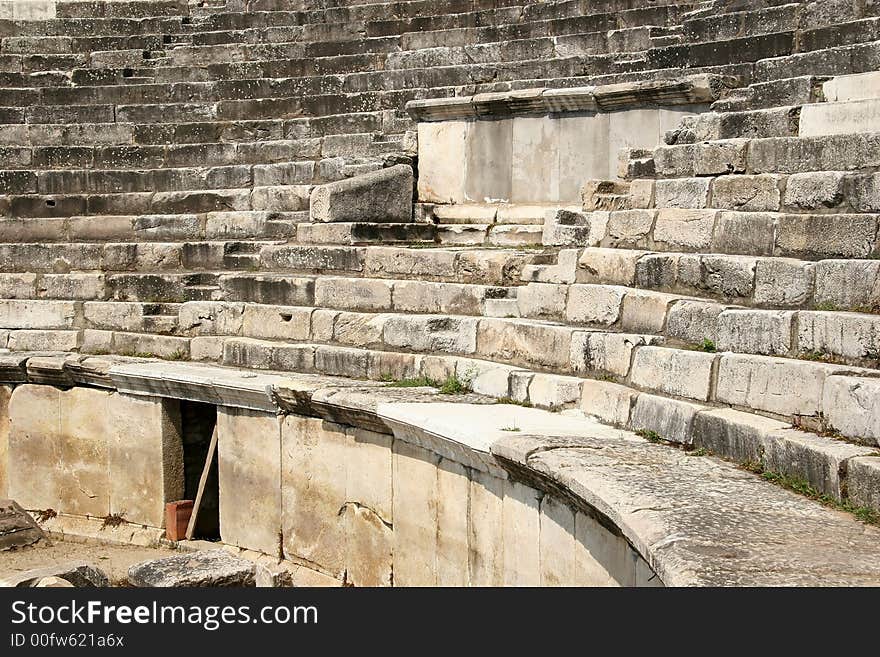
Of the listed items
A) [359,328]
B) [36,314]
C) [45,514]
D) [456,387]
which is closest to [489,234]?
[359,328]

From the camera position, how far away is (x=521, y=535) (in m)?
7.46

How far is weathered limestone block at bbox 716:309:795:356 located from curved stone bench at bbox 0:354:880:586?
69 centimetres

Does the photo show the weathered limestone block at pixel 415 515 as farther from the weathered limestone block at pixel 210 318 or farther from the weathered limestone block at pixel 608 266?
the weathered limestone block at pixel 210 318

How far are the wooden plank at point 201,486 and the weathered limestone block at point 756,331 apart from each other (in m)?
5.74

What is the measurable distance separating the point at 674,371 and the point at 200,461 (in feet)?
20.3

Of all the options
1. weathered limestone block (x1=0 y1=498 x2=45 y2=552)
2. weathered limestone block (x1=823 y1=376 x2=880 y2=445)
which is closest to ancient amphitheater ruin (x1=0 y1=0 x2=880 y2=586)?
weathered limestone block (x1=823 y1=376 x2=880 y2=445)

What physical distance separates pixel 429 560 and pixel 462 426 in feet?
5.04

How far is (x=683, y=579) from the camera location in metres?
4.61

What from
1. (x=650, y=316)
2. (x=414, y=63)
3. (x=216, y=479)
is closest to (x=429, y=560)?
(x=650, y=316)

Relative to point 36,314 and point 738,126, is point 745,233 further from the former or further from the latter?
point 36,314

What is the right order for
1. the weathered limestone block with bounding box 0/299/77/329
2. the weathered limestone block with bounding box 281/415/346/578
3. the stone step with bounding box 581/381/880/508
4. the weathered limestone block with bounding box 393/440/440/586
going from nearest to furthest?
the stone step with bounding box 581/381/880/508, the weathered limestone block with bounding box 393/440/440/586, the weathered limestone block with bounding box 281/415/346/578, the weathered limestone block with bounding box 0/299/77/329

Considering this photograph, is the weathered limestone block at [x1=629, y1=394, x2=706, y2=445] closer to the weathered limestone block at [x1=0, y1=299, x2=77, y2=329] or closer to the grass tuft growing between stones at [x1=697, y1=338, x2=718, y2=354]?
the grass tuft growing between stones at [x1=697, y1=338, x2=718, y2=354]

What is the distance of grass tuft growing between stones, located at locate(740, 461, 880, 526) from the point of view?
5.35 m

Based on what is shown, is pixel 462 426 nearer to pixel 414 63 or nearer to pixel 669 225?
pixel 669 225
